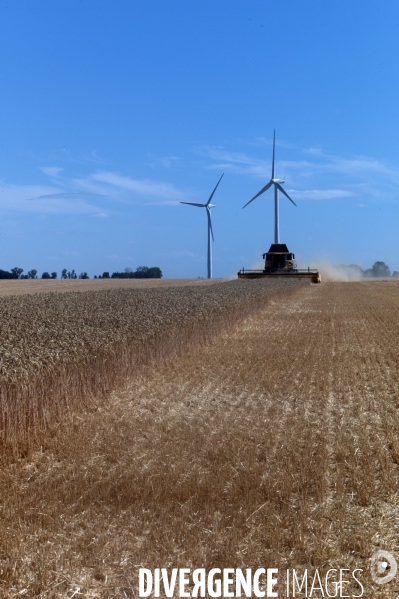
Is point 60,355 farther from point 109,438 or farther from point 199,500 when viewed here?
point 199,500

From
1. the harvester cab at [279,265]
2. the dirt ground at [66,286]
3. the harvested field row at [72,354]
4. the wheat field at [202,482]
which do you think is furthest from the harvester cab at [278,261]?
the wheat field at [202,482]

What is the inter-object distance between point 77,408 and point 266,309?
27104mm

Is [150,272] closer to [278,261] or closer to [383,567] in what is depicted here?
[278,261]

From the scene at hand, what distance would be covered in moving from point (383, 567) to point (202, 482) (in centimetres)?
243

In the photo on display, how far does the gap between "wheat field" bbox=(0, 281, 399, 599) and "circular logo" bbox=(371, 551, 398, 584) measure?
7 cm

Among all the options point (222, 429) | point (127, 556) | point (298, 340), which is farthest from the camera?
point (298, 340)

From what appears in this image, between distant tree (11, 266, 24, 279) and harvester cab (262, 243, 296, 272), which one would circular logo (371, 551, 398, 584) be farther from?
distant tree (11, 266, 24, 279)

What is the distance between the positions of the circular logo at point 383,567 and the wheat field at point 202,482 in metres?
0.07

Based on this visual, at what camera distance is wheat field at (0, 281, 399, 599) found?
5.87m

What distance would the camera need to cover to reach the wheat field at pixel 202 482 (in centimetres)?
587

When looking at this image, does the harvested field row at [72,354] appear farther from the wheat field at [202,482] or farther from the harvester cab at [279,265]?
the harvester cab at [279,265]

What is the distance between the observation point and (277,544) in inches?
241

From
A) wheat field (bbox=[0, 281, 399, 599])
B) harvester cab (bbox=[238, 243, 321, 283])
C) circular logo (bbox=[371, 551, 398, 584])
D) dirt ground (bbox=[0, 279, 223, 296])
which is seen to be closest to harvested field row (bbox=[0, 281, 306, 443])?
wheat field (bbox=[0, 281, 399, 599])

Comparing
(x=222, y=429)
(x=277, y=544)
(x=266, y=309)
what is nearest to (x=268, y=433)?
(x=222, y=429)
